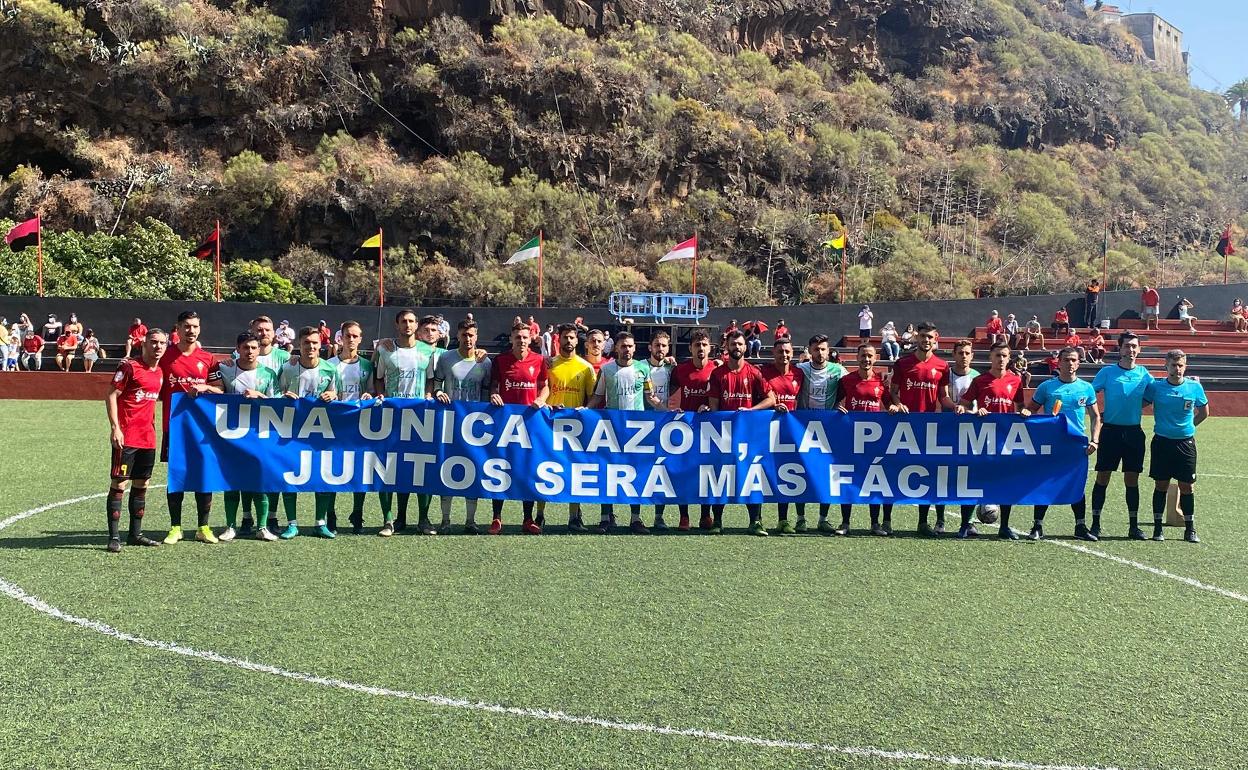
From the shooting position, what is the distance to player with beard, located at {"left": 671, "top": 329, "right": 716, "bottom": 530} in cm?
901

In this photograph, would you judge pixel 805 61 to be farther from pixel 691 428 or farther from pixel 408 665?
pixel 408 665

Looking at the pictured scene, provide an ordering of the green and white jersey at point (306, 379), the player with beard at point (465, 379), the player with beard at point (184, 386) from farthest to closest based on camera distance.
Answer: the player with beard at point (465, 379) → the green and white jersey at point (306, 379) → the player with beard at point (184, 386)

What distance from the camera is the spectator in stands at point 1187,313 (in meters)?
32.2

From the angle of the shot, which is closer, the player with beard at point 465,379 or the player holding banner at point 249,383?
the player holding banner at point 249,383

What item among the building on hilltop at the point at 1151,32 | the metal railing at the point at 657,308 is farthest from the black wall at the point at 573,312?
the building on hilltop at the point at 1151,32

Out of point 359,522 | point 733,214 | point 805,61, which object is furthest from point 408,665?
point 805,61

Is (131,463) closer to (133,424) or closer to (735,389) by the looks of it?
(133,424)

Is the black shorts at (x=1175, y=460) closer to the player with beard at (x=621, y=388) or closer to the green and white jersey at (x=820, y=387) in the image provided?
the green and white jersey at (x=820, y=387)

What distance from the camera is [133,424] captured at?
300 inches

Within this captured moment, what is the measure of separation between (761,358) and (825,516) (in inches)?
708

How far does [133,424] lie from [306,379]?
1364mm

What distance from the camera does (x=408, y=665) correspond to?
17.0 ft

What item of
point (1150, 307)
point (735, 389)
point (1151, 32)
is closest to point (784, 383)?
point (735, 389)

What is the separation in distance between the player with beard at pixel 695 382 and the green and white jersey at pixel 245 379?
3.43 m
